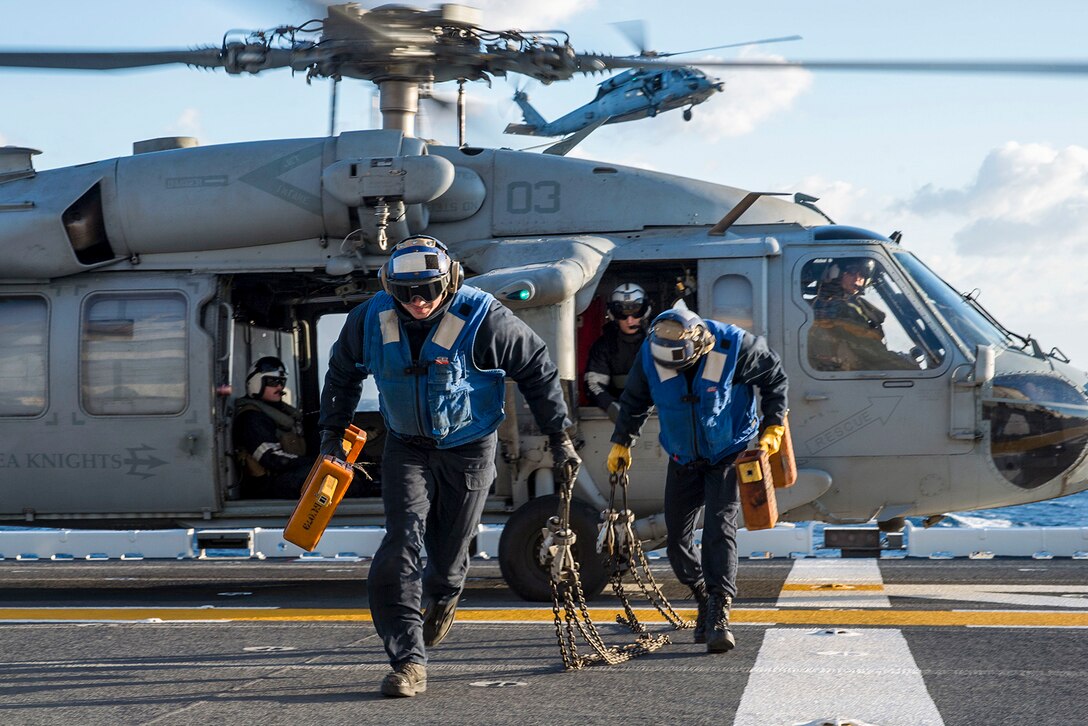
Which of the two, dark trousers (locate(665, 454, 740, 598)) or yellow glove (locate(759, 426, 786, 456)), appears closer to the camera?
dark trousers (locate(665, 454, 740, 598))

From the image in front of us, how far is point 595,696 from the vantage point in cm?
586

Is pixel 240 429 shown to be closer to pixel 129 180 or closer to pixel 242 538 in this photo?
pixel 242 538

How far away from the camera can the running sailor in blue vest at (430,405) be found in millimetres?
6281

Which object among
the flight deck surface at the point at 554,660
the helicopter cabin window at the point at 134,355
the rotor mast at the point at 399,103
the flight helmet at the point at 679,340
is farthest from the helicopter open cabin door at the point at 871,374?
the helicopter cabin window at the point at 134,355

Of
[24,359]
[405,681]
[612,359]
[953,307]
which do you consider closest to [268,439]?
[24,359]

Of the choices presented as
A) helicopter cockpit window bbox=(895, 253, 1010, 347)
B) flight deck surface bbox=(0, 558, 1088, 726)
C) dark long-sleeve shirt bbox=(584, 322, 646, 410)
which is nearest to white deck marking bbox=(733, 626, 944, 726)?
flight deck surface bbox=(0, 558, 1088, 726)

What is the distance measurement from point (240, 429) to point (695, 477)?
4.24 metres

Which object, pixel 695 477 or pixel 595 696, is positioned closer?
pixel 595 696

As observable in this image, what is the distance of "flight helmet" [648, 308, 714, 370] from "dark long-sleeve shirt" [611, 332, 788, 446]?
0.82ft

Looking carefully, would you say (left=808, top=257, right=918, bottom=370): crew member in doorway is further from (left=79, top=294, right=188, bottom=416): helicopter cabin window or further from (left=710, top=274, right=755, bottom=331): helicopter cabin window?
(left=79, top=294, right=188, bottom=416): helicopter cabin window

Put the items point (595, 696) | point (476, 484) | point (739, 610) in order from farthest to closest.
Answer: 1. point (739, 610)
2. point (476, 484)
3. point (595, 696)

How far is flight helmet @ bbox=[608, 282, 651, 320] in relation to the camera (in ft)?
31.9

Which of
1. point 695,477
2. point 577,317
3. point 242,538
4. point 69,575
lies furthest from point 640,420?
point 69,575

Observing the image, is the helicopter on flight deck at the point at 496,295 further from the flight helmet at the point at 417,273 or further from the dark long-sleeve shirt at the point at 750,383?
the flight helmet at the point at 417,273
